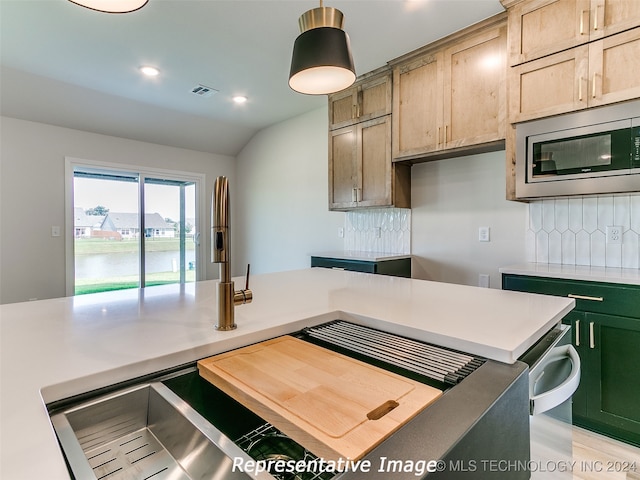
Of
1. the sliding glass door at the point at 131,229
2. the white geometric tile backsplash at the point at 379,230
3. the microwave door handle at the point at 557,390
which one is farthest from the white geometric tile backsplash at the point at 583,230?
the sliding glass door at the point at 131,229

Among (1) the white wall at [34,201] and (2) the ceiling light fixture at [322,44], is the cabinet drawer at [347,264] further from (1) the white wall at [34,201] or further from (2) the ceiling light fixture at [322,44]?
(1) the white wall at [34,201]

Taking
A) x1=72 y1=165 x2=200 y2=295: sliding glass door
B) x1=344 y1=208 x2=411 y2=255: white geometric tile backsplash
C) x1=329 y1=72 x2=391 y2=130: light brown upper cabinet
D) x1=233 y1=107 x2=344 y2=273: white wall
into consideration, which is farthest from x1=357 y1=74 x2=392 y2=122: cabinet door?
x1=72 y1=165 x2=200 y2=295: sliding glass door

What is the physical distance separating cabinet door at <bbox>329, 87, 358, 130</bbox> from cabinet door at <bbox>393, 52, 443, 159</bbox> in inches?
19.1

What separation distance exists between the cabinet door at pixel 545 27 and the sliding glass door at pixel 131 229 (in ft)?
14.5

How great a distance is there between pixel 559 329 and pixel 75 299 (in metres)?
1.83

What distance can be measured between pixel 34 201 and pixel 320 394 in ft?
15.1

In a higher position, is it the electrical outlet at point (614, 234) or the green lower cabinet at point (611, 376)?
the electrical outlet at point (614, 234)

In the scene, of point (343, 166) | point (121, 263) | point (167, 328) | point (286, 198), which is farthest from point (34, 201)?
point (167, 328)

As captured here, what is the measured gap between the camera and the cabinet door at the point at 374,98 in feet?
9.98

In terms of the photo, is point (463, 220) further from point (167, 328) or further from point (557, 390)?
point (167, 328)

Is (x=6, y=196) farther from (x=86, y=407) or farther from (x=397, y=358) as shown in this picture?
(x=397, y=358)

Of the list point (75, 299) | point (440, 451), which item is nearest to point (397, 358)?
point (440, 451)

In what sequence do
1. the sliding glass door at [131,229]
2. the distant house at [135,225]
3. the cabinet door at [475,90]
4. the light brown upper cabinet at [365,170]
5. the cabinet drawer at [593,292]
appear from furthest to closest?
the distant house at [135,225] → the sliding glass door at [131,229] → the light brown upper cabinet at [365,170] → the cabinet door at [475,90] → the cabinet drawer at [593,292]

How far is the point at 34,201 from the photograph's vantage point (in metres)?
3.82
